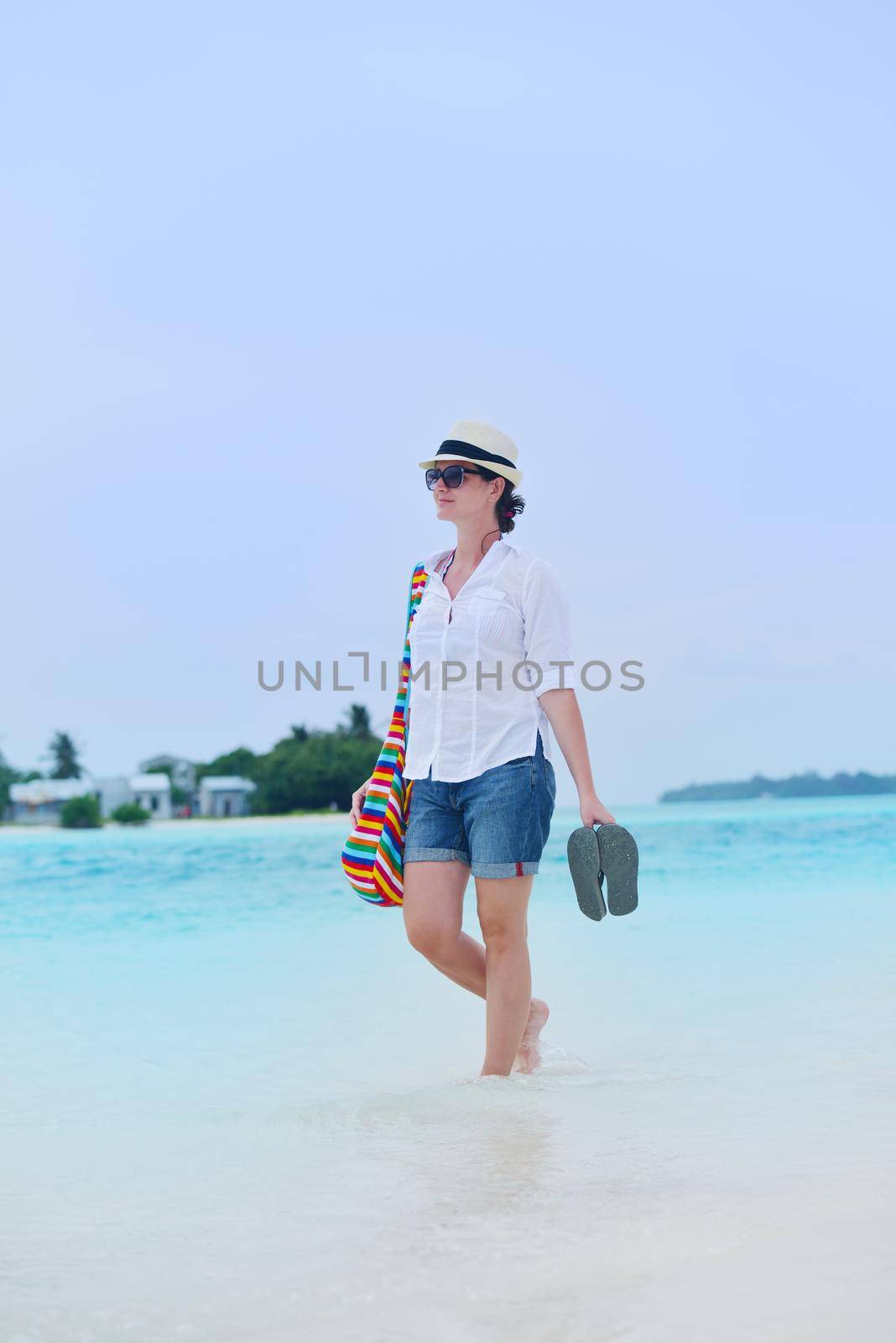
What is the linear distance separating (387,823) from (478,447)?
3.39 feet

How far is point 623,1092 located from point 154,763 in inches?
3325

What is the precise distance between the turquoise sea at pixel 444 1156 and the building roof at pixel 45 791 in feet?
211

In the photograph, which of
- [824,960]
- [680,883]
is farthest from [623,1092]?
[680,883]

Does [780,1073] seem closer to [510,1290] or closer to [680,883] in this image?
[510,1290]

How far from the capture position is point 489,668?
3.22 metres

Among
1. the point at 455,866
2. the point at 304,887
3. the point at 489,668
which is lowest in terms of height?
the point at 304,887

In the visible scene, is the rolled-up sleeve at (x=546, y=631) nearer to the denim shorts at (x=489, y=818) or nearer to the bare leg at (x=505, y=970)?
the denim shorts at (x=489, y=818)

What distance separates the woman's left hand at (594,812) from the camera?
3.13 metres

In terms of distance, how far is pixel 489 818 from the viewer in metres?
3.11

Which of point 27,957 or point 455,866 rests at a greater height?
point 455,866

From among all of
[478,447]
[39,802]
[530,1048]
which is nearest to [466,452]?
[478,447]

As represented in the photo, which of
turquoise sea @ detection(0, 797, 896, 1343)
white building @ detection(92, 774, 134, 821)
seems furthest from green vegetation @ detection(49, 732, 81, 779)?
turquoise sea @ detection(0, 797, 896, 1343)

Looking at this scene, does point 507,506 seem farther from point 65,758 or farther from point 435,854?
point 65,758

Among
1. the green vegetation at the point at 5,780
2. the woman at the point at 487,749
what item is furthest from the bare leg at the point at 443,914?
the green vegetation at the point at 5,780
